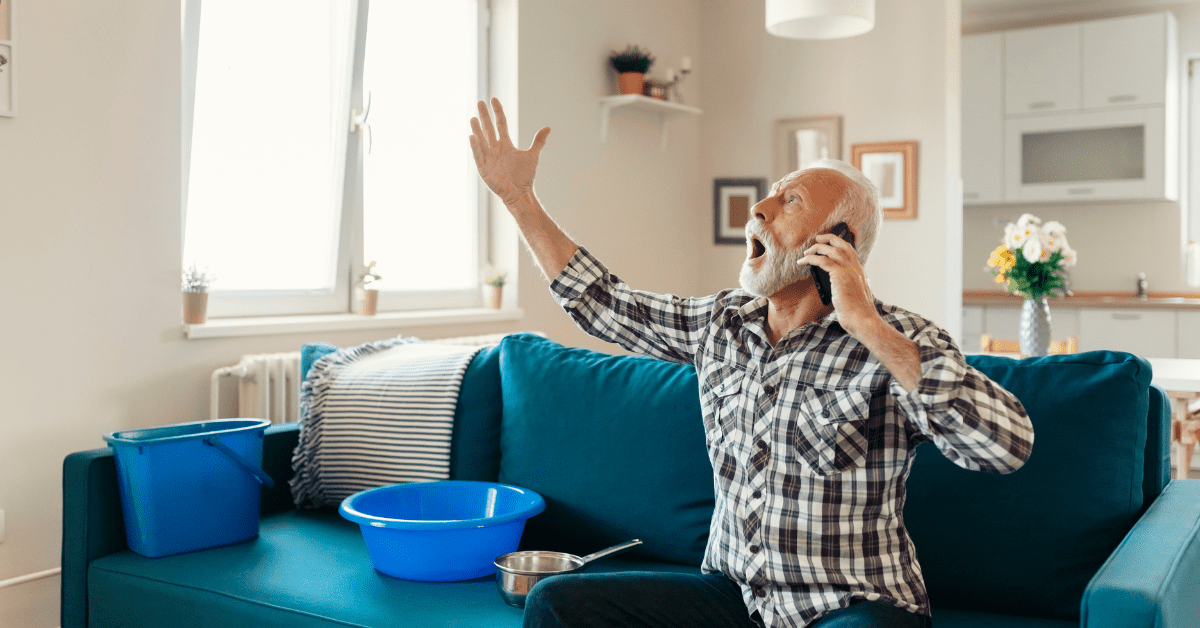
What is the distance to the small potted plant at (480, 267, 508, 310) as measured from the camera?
3928 mm

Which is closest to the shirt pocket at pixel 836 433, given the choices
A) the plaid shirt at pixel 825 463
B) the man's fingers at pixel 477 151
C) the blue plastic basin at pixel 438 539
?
the plaid shirt at pixel 825 463

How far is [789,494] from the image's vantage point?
1424 millimetres

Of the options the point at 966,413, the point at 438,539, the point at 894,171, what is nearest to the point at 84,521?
the point at 438,539

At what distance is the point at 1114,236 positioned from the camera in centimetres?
601

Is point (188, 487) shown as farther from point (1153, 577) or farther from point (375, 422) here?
point (1153, 577)

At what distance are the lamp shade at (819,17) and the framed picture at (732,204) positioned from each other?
1.60 meters

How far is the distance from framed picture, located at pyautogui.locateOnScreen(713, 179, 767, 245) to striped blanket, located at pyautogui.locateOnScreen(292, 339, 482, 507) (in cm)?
306

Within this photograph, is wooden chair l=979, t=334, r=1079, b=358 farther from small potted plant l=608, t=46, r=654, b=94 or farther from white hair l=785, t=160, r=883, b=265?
white hair l=785, t=160, r=883, b=265

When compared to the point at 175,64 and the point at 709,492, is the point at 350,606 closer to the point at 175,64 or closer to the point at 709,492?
the point at 709,492

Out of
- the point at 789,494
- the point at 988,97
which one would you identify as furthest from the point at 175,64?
the point at 988,97

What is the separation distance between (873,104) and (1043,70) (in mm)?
1576

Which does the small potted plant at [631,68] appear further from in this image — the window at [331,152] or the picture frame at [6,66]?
the picture frame at [6,66]

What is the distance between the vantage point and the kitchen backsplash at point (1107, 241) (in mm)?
5871

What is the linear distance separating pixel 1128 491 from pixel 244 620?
1.50m
